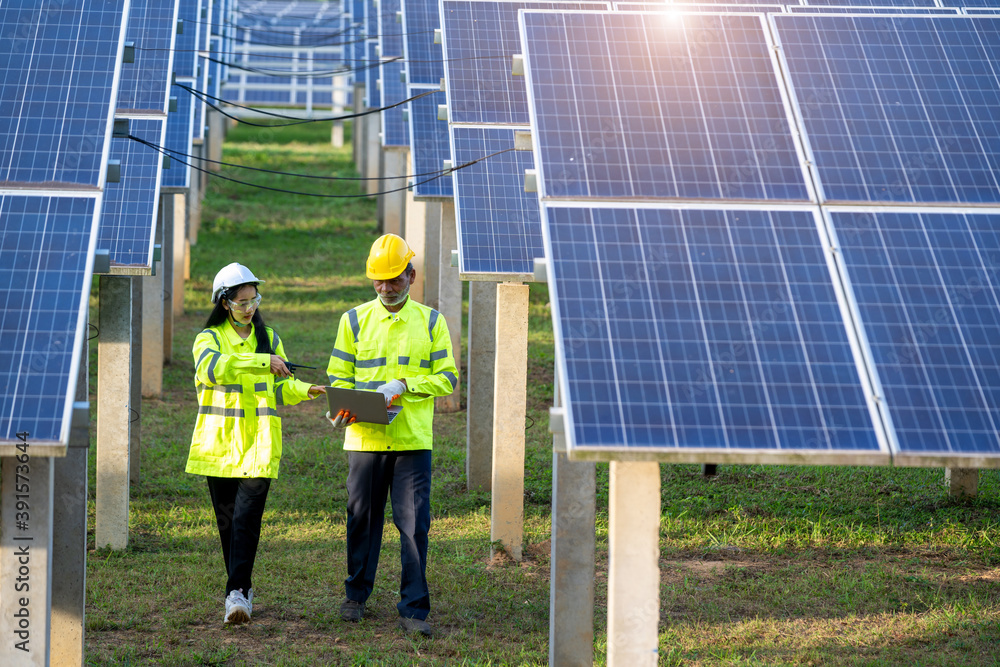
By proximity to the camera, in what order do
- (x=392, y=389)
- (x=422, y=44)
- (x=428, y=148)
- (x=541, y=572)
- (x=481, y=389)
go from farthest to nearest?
(x=422, y=44), (x=428, y=148), (x=481, y=389), (x=541, y=572), (x=392, y=389)

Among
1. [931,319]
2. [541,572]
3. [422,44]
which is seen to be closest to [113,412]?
[541,572]

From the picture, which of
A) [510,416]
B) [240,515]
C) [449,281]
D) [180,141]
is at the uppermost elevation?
[180,141]

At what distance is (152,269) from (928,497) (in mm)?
6773

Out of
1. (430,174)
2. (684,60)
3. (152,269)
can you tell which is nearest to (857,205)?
(684,60)

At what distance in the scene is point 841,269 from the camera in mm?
4496

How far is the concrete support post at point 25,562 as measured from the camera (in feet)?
13.6

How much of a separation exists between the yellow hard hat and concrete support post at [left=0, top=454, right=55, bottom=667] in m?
2.74

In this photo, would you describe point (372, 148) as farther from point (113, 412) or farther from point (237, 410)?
point (237, 410)

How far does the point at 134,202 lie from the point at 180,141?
3.45m

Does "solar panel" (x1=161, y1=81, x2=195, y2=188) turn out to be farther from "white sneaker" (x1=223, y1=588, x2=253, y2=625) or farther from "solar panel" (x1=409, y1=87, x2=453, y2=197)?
"white sneaker" (x1=223, y1=588, x2=253, y2=625)

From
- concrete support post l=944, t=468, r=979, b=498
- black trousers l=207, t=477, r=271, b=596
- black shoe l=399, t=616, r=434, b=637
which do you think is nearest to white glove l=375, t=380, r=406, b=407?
black trousers l=207, t=477, r=271, b=596

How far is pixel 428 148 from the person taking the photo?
12.0 m

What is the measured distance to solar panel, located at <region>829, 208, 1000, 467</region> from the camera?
401 centimetres

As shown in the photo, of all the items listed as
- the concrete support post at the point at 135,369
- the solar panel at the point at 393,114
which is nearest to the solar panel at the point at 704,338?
the concrete support post at the point at 135,369
